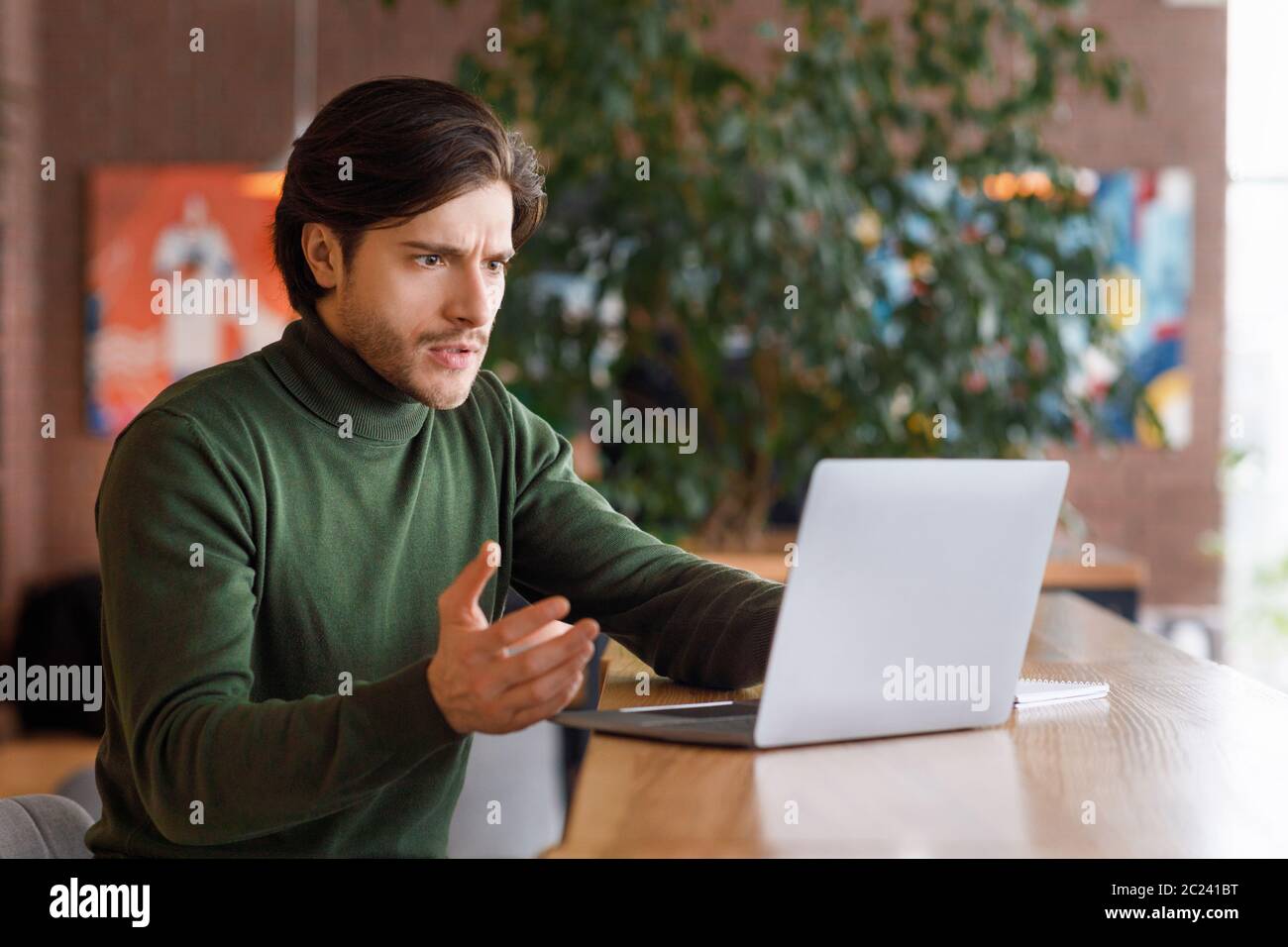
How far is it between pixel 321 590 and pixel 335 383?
0.19 metres

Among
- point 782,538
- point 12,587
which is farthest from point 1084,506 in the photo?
point 12,587

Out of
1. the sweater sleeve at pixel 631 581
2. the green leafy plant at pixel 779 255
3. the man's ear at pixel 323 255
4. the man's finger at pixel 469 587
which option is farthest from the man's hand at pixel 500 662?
the green leafy plant at pixel 779 255

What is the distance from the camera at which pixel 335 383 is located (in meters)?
1.31

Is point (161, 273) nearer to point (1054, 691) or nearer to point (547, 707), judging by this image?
point (1054, 691)

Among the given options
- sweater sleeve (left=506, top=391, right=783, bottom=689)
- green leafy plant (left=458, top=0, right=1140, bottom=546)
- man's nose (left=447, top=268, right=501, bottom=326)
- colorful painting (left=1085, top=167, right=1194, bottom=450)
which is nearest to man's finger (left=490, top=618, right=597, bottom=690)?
sweater sleeve (left=506, top=391, right=783, bottom=689)

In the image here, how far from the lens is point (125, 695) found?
1.05m

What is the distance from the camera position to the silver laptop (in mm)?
990

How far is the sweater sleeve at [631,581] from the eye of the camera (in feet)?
4.19

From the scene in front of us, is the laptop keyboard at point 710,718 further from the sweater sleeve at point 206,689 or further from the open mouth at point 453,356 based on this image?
the open mouth at point 453,356

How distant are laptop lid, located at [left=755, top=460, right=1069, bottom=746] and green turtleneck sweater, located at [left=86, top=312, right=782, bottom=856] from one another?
7.5 inches

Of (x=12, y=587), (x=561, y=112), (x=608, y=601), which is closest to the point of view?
(x=608, y=601)

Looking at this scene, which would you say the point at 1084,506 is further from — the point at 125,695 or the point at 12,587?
the point at 125,695

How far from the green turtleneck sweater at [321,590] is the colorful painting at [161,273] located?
13.7 feet
